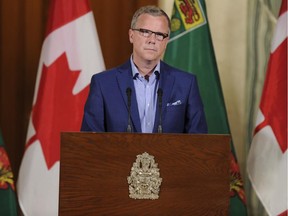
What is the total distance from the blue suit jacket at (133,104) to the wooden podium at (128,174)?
0.36 m

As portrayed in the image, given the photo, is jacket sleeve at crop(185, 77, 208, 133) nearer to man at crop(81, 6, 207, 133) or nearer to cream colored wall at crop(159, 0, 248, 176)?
man at crop(81, 6, 207, 133)

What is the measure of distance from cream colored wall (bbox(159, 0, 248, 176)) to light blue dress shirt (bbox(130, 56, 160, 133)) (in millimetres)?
1664

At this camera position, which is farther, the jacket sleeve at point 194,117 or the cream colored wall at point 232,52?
the cream colored wall at point 232,52

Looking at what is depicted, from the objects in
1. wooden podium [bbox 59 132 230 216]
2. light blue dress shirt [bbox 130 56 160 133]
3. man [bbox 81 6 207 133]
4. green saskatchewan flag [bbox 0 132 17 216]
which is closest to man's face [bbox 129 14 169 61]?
man [bbox 81 6 207 133]

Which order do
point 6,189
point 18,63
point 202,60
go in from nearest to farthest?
point 6,189 → point 202,60 → point 18,63

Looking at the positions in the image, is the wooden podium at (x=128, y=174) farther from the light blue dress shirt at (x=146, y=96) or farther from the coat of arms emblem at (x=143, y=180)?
the light blue dress shirt at (x=146, y=96)

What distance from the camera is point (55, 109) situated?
336 cm

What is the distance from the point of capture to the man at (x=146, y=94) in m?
2.31

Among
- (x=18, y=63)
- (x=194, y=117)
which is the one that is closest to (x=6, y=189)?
(x=18, y=63)

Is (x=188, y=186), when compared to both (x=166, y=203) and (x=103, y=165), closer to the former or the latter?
(x=166, y=203)

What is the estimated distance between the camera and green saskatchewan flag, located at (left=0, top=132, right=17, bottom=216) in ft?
10.8

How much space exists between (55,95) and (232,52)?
1.43m

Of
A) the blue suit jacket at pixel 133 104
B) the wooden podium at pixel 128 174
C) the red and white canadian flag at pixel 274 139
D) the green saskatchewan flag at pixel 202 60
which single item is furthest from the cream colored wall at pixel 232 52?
the wooden podium at pixel 128 174

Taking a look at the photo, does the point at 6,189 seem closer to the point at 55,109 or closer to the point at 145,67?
the point at 55,109
